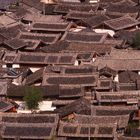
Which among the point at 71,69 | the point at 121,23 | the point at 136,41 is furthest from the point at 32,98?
the point at 121,23

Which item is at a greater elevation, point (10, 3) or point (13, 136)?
point (13, 136)

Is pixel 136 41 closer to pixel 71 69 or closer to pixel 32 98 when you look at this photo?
pixel 71 69

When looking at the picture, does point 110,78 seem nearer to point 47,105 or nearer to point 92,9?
point 47,105

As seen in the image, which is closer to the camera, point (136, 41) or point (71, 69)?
point (71, 69)

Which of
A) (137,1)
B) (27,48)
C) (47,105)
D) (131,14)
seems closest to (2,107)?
(47,105)

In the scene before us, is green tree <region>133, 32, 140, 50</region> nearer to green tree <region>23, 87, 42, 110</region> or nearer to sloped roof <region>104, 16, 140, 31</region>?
sloped roof <region>104, 16, 140, 31</region>
